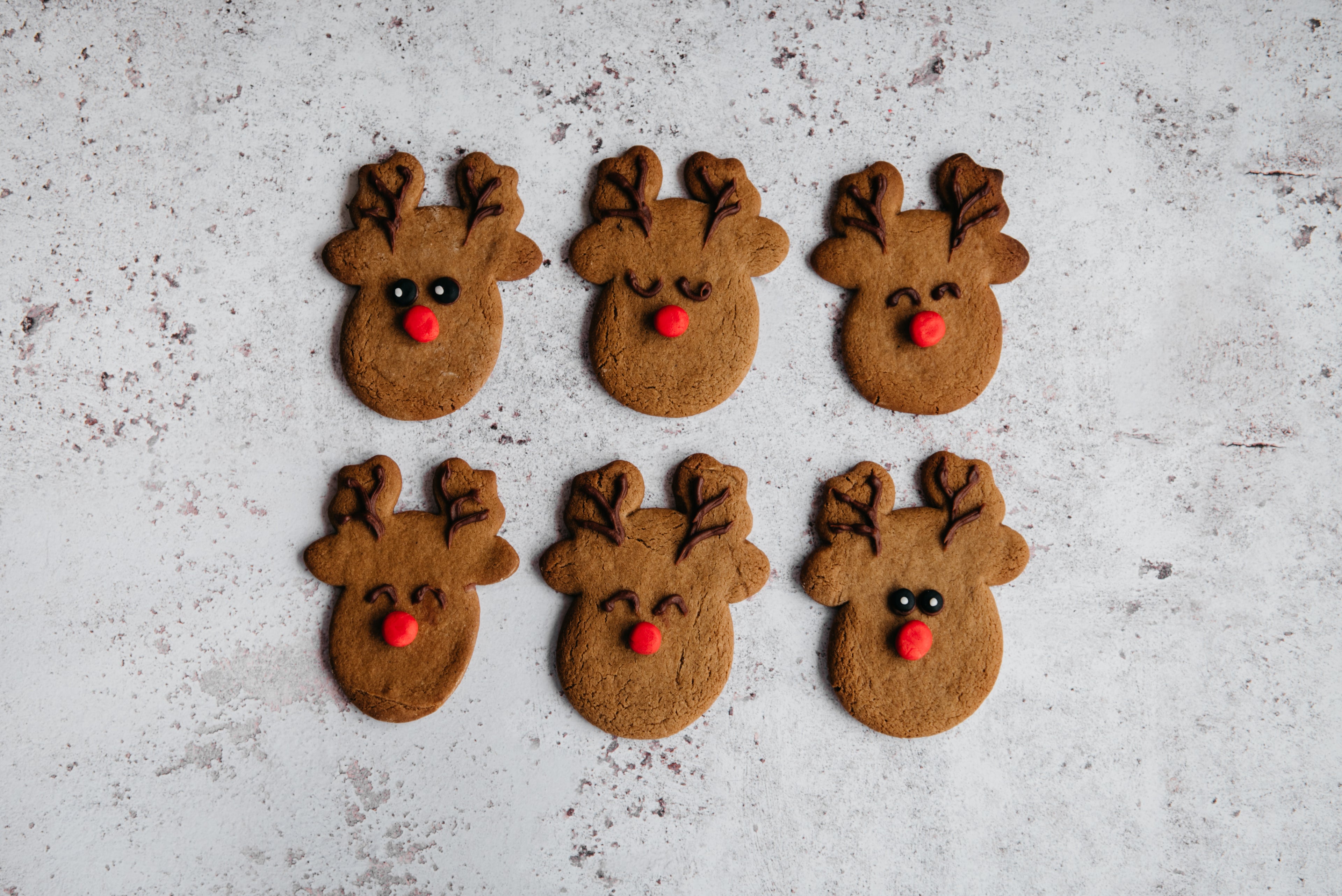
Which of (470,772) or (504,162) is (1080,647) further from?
(504,162)

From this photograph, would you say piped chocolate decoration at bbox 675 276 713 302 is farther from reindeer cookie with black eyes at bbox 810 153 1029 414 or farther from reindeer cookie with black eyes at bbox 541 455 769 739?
reindeer cookie with black eyes at bbox 541 455 769 739

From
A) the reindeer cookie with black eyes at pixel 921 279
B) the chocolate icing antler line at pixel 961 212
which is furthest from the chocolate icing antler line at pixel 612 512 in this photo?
the chocolate icing antler line at pixel 961 212

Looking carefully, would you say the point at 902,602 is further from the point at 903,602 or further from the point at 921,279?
the point at 921,279

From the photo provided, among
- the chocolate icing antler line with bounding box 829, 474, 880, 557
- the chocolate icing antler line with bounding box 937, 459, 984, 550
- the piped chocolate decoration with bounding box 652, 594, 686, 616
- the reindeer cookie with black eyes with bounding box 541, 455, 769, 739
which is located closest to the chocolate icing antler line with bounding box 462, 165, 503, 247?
the reindeer cookie with black eyes with bounding box 541, 455, 769, 739

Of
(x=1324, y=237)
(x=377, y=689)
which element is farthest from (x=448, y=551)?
(x=1324, y=237)

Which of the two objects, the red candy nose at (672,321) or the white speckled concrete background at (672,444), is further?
the white speckled concrete background at (672,444)

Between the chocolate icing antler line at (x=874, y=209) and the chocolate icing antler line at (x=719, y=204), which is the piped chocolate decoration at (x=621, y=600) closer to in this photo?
the chocolate icing antler line at (x=719, y=204)

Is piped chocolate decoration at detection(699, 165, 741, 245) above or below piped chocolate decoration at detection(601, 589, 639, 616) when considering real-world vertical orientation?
above
